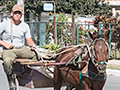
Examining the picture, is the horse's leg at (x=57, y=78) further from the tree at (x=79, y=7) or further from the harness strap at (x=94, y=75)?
the tree at (x=79, y=7)

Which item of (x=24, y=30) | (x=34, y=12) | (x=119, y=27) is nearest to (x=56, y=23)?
(x=119, y=27)

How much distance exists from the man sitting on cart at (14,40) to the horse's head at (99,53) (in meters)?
1.81

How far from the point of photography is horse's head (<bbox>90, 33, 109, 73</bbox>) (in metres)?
5.30

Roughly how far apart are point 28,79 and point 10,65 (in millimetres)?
563

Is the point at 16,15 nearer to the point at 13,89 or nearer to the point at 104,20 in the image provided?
the point at 13,89

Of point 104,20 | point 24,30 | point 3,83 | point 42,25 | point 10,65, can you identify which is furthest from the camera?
point 42,25

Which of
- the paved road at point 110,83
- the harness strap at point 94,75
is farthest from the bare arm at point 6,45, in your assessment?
the paved road at point 110,83

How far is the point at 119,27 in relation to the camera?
15.7m

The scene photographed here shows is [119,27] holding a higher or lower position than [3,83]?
higher

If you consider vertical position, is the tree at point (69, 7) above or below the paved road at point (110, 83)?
above

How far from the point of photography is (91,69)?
5.68 m

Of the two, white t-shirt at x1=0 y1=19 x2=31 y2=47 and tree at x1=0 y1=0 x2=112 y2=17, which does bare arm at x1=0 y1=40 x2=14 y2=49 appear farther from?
tree at x1=0 y1=0 x2=112 y2=17

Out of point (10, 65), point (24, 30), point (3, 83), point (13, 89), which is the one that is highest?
point (24, 30)

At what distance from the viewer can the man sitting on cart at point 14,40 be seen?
656 cm
